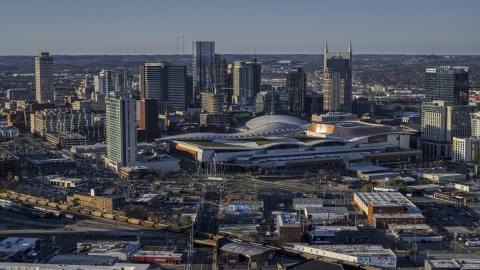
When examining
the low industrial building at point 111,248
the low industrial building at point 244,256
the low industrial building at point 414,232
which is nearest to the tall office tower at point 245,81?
the low industrial building at point 414,232

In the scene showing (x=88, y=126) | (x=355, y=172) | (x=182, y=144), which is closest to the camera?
(x=355, y=172)

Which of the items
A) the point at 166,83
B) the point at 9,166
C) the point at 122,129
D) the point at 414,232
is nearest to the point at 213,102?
the point at 166,83

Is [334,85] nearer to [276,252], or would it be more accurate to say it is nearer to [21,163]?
[21,163]

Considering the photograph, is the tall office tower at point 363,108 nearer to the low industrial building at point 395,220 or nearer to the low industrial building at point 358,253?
the low industrial building at point 395,220

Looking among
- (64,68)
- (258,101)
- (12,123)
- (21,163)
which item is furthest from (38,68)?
(64,68)

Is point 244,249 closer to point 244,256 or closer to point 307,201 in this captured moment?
point 244,256
